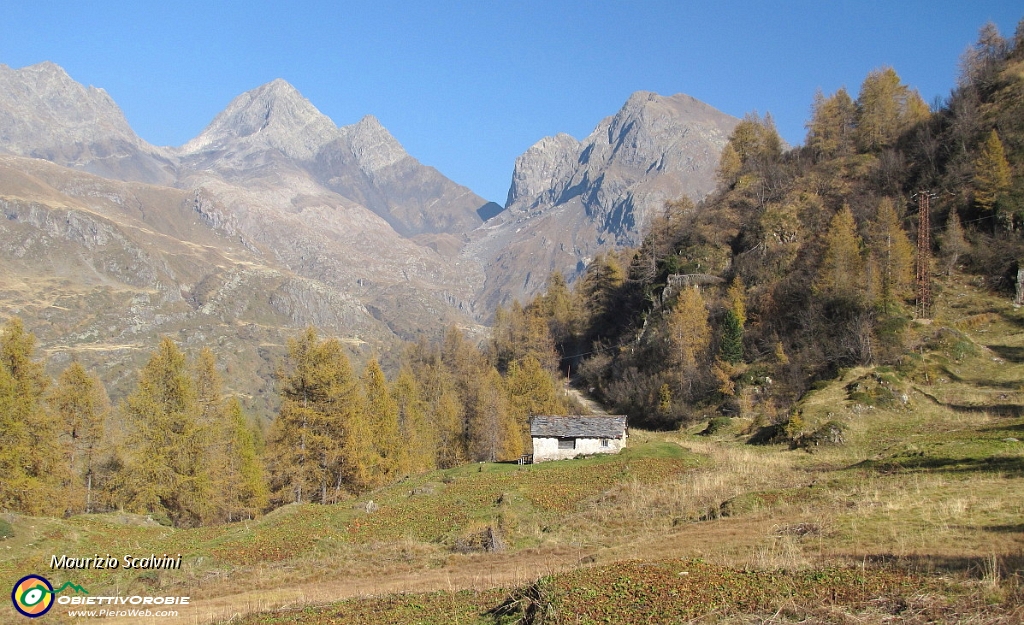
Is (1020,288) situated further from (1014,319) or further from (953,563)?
(953,563)

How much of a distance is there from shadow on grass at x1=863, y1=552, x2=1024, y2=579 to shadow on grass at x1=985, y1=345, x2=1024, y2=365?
4345 centimetres

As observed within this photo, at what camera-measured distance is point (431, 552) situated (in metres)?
27.9

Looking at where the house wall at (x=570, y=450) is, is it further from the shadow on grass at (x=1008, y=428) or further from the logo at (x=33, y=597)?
the logo at (x=33, y=597)

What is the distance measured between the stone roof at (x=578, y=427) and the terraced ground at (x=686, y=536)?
735cm

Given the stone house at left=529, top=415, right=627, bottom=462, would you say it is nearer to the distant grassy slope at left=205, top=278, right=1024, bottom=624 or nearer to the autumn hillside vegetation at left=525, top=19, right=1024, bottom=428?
the autumn hillside vegetation at left=525, top=19, right=1024, bottom=428

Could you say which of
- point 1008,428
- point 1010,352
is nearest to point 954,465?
point 1008,428

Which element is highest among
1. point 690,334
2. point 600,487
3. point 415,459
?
point 690,334

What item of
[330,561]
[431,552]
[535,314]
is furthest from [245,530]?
[535,314]

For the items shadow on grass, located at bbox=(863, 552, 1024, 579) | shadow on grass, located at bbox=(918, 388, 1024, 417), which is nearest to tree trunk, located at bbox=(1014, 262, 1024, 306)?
shadow on grass, located at bbox=(918, 388, 1024, 417)

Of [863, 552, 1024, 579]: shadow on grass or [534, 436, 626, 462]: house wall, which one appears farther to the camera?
[534, 436, 626, 462]: house wall

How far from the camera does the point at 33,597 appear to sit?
20672 mm

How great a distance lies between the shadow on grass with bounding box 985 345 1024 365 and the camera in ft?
162

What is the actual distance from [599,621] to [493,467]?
4301cm

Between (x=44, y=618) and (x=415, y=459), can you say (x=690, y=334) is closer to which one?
(x=415, y=459)
